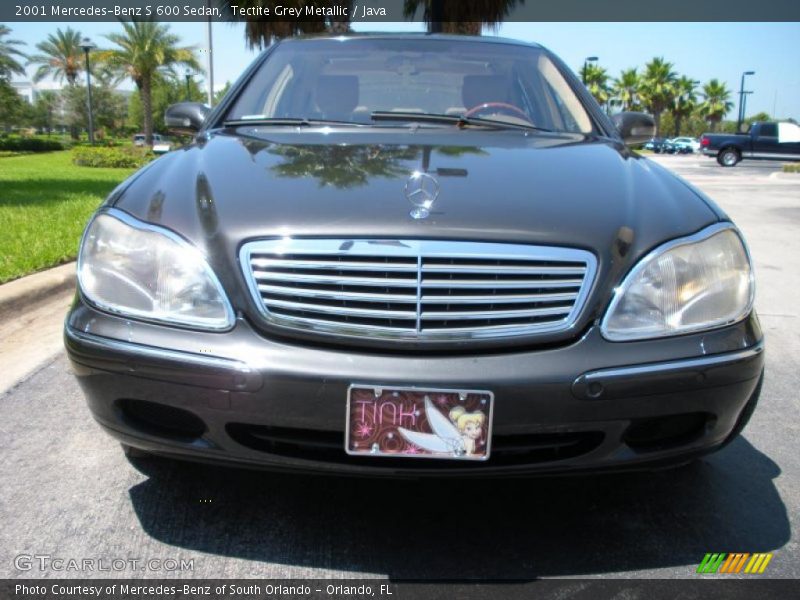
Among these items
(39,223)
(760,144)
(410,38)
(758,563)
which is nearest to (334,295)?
(758,563)

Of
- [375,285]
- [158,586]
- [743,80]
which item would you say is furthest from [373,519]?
[743,80]

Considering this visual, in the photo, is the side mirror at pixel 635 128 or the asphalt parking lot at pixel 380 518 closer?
the asphalt parking lot at pixel 380 518

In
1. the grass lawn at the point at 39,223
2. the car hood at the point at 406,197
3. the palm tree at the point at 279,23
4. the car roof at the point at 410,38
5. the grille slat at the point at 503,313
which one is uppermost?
the palm tree at the point at 279,23

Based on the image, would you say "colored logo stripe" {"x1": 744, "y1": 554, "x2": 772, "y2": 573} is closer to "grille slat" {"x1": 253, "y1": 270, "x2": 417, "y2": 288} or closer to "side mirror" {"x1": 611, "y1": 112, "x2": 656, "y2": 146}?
"grille slat" {"x1": 253, "y1": 270, "x2": 417, "y2": 288}

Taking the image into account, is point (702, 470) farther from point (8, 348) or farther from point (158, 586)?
point (8, 348)

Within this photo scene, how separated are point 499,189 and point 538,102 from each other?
1.22 meters

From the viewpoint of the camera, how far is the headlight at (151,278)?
6.21 feet

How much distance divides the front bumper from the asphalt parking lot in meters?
0.30

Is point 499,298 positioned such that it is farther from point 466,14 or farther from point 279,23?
point 279,23

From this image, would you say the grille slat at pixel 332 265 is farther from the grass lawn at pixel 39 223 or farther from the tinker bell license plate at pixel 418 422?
the grass lawn at pixel 39 223

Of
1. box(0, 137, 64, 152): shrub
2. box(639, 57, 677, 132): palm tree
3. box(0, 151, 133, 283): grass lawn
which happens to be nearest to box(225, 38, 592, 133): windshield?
box(0, 151, 133, 283): grass lawn

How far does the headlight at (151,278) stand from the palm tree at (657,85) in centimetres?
7265

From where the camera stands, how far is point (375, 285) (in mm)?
1862

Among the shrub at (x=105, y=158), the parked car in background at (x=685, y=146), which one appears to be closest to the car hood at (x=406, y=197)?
the shrub at (x=105, y=158)
